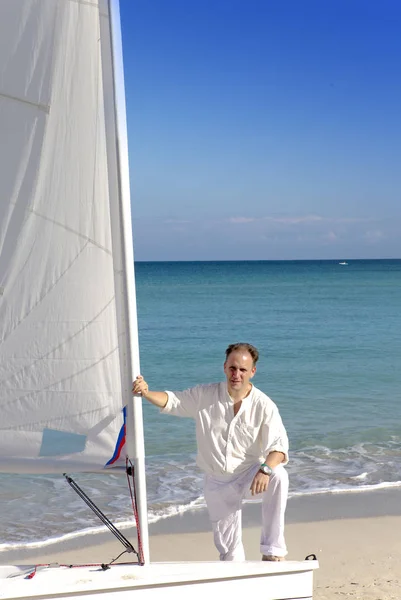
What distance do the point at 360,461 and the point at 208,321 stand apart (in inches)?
731

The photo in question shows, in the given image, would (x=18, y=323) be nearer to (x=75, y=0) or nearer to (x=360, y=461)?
(x=75, y=0)

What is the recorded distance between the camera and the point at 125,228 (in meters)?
3.96

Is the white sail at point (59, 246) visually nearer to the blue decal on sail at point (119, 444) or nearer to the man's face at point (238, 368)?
the blue decal on sail at point (119, 444)

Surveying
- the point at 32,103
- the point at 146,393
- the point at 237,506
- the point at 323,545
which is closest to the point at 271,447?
the point at 237,506

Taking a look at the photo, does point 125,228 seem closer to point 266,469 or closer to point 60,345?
point 60,345

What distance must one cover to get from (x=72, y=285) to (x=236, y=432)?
1.16 meters

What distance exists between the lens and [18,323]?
13.5 feet

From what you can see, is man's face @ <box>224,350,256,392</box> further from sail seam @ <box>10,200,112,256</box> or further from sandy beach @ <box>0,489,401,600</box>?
sandy beach @ <box>0,489,401,600</box>

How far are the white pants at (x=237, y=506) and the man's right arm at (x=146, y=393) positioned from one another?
1.59 ft

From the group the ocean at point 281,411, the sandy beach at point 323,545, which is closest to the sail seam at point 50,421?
the sandy beach at point 323,545

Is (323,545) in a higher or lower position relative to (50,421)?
lower

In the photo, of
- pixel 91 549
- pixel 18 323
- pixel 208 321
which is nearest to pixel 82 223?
pixel 18 323

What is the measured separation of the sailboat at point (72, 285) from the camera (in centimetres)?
A: 390

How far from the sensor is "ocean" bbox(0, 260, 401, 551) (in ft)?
24.5
